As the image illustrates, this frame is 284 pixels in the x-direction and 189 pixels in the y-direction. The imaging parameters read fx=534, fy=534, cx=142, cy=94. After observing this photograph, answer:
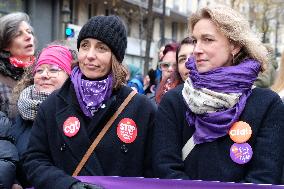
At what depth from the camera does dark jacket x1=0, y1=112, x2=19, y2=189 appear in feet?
11.0

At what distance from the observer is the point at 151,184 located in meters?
3.06

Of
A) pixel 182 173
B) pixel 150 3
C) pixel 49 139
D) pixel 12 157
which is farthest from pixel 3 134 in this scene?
pixel 150 3

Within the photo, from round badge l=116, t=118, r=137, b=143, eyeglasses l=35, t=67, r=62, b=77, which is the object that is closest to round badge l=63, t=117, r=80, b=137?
round badge l=116, t=118, r=137, b=143

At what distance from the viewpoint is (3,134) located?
364 cm

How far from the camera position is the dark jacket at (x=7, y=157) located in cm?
335

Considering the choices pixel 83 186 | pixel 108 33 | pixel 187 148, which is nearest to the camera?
pixel 83 186

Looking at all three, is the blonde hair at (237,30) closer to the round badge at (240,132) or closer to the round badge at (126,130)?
the round badge at (240,132)

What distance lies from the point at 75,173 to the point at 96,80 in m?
0.60

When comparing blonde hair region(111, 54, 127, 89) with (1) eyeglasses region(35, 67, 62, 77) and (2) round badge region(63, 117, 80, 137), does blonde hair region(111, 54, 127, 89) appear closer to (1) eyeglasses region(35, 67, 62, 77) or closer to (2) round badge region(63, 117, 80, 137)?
(2) round badge region(63, 117, 80, 137)

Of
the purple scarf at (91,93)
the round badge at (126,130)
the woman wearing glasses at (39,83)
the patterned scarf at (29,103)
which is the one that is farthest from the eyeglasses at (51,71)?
the round badge at (126,130)

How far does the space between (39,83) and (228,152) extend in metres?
1.68

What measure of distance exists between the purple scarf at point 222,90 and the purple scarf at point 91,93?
582 mm

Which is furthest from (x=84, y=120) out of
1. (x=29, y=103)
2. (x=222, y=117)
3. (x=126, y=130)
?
(x=222, y=117)

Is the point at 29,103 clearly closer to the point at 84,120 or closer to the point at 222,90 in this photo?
the point at 84,120
